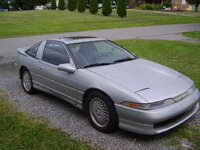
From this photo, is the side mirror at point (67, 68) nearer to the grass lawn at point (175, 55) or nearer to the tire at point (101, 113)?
the tire at point (101, 113)

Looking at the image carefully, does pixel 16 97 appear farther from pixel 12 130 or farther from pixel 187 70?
pixel 187 70

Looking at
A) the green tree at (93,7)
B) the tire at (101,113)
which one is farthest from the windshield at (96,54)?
the green tree at (93,7)

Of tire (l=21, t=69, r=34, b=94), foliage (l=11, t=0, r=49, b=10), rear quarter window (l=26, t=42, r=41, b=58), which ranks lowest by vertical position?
tire (l=21, t=69, r=34, b=94)

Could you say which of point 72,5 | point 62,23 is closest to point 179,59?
point 62,23

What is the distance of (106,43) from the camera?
5363 millimetres

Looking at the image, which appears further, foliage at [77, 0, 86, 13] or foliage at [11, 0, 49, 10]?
foliage at [11, 0, 49, 10]

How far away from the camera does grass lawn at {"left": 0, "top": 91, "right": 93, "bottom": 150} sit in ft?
11.6

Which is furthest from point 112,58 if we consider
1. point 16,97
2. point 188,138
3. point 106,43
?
point 16,97

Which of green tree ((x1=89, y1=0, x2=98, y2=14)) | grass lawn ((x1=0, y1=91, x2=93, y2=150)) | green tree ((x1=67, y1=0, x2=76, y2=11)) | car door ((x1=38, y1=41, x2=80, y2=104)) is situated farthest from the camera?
green tree ((x1=67, y1=0, x2=76, y2=11))

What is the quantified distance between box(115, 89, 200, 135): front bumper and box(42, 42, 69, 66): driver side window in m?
1.62

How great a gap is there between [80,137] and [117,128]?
0.57m

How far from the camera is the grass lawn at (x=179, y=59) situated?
382 cm

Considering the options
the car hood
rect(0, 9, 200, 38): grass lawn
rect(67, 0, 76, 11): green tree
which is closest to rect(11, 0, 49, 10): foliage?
rect(67, 0, 76, 11): green tree

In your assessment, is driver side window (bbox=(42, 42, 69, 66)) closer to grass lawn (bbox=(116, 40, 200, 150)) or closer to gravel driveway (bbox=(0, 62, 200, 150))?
gravel driveway (bbox=(0, 62, 200, 150))
